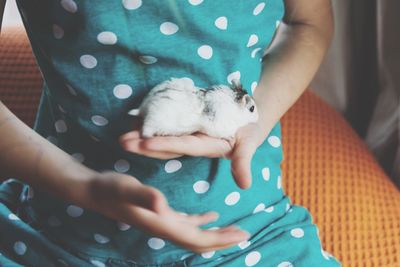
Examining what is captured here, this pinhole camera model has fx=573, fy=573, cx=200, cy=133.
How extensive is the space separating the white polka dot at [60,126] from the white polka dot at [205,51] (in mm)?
183

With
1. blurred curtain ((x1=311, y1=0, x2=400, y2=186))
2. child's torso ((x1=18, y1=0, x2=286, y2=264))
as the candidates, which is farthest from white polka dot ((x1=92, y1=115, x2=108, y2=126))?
blurred curtain ((x1=311, y1=0, x2=400, y2=186))

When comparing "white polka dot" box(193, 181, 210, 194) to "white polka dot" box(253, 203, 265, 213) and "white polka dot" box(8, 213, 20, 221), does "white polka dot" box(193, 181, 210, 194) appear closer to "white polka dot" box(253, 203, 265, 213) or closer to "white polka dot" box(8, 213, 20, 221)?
"white polka dot" box(253, 203, 265, 213)

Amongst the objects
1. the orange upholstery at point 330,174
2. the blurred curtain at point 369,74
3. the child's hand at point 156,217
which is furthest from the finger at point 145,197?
the blurred curtain at point 369,74

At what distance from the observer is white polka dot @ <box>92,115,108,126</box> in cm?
65

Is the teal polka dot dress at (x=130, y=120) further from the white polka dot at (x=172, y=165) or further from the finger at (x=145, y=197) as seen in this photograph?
the finger at (x=145, y=197)

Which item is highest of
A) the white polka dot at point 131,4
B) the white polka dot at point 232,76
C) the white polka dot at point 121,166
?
the white polka dot at point 131,4

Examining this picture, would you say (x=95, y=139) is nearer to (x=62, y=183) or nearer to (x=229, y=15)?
(x=62, y=183)

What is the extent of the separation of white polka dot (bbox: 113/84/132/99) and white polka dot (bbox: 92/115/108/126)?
0.10 ft

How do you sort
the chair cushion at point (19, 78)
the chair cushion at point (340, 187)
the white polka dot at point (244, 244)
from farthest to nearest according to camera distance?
the chair cushion at point (19, 78), the chair cushion at point (340, 187), the white polka dot at point (244, 244)

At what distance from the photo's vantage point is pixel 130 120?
0.64 meters

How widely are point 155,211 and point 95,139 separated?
205 millimetres

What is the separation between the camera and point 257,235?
701 mm

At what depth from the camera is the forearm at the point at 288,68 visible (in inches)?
29.0

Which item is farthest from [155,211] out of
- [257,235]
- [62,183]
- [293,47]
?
[293,47]
